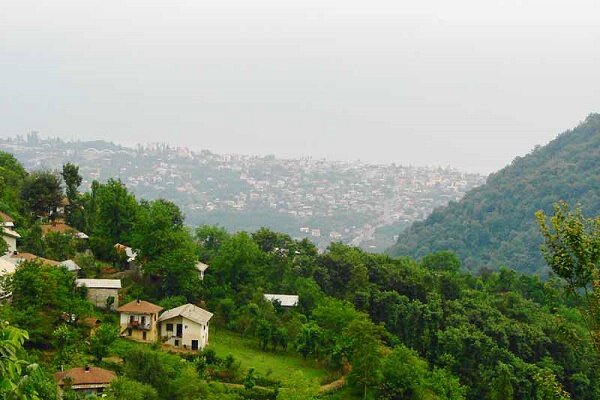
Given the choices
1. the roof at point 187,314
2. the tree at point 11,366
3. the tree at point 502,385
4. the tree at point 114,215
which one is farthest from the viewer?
the tree at point 114,215

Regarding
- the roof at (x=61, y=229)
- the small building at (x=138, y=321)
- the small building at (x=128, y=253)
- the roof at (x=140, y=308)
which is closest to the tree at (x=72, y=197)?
the roof at (x=61, y=229)

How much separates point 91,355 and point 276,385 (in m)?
5.80

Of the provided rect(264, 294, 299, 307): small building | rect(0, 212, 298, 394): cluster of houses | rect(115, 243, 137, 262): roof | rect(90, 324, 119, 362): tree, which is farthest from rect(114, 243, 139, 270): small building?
rect(90, 324, 119, 362): tree

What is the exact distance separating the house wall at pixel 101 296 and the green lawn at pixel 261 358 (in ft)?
12.7

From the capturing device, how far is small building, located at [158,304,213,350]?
24188 millimetres

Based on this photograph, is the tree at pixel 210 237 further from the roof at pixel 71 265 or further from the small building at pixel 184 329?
the small building at pixel 184 329

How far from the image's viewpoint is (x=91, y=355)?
20000mm

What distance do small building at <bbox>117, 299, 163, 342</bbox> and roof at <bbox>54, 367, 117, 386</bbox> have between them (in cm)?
551

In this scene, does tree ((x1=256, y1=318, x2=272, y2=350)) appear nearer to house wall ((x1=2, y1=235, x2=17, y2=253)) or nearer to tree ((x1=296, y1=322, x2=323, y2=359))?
tree ((x1=296, y1=322, x2=323, y2=359))

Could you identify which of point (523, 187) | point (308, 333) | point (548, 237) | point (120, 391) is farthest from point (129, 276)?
point (523, 187)

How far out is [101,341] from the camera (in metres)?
20.2

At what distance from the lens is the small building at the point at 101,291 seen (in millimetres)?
24780

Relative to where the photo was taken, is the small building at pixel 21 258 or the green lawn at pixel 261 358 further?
the small building at pixel 21 258

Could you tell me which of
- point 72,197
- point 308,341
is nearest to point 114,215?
point 72,197
